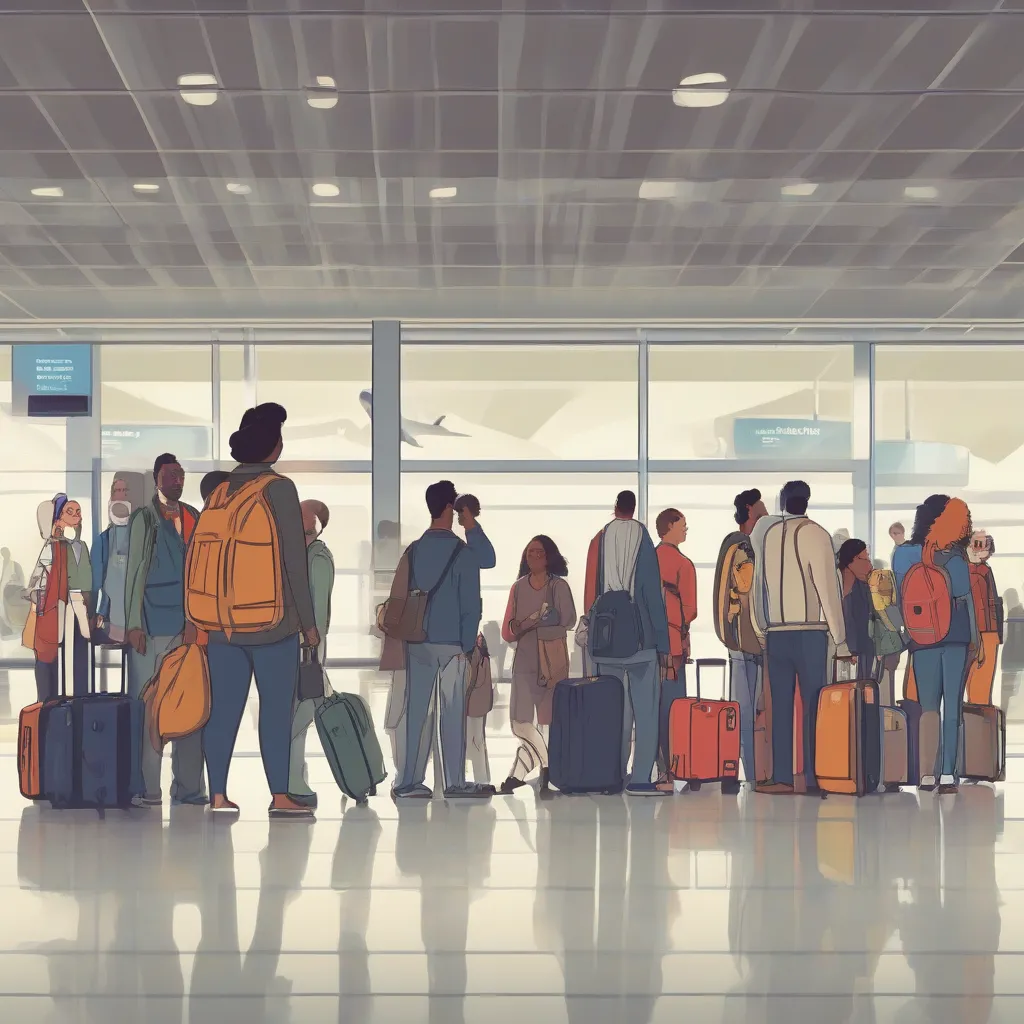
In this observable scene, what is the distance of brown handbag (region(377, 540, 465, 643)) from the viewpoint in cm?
632

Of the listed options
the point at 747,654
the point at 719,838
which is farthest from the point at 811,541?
the point at 719,838

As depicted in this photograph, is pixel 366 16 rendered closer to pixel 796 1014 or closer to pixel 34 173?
pixel 34 173

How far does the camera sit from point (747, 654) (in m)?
6.84

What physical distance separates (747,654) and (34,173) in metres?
5.56

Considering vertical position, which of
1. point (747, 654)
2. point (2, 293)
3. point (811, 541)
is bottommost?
point (747, 654)

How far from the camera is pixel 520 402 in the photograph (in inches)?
598

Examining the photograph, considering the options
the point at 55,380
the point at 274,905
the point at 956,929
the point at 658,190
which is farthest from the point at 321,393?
the point at 956,929

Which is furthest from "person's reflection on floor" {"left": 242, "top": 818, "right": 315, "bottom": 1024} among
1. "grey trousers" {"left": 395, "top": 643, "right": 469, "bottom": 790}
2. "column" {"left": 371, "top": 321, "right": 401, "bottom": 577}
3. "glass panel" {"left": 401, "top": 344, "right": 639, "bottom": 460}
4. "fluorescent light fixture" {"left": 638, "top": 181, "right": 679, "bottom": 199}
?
"glass panel" {"left": 401, "top": 344, "right": 639, "bottom": 460}

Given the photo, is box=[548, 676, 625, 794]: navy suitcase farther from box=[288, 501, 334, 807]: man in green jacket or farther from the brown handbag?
box=[288, 501, 334, 807]: man in green jacket

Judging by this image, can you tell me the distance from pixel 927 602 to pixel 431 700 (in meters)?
2.70

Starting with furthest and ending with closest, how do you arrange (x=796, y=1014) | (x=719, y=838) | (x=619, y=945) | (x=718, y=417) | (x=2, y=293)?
(x=718, y=417) < (x=2, y=293) < (x=719, y=838) < (x=619, y=945) < (x=796, y=1014)

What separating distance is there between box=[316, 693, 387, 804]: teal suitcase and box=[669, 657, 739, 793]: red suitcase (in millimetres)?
1607

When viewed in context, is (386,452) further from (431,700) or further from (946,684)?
(946,684)

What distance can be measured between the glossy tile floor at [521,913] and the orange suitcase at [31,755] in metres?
0.09
